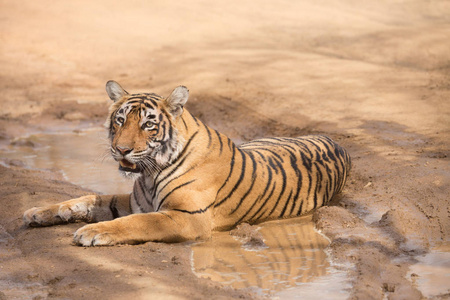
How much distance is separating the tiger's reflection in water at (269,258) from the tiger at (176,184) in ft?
0.50

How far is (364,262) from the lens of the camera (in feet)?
12.8

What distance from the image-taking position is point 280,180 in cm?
488

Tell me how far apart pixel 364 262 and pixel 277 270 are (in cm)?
53

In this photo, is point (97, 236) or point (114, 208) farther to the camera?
point (114, 208)

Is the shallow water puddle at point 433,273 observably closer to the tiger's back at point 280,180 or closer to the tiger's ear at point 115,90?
the tiger's back at point 280,180

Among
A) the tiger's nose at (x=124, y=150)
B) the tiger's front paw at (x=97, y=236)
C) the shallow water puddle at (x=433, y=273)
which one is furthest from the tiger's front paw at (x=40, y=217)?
the shallow water puddle at (x=433, y=273)

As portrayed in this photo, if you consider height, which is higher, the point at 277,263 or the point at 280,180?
the point at 280,180

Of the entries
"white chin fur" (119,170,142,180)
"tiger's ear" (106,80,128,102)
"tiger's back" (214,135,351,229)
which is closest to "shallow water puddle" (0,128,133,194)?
"tiger's ear" (106,80,128,102)

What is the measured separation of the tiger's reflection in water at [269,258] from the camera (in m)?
3.74

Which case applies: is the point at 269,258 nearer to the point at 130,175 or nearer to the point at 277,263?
the point at 277,263

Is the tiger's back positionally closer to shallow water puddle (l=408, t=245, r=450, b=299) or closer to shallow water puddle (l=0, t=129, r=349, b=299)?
shallow water puddle (l=0, t=129, r=349, b=299)

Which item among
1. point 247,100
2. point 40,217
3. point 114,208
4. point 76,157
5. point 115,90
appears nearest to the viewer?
point 40,217

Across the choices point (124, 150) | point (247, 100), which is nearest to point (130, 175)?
point (124, 150)

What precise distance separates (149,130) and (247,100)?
456 cm
